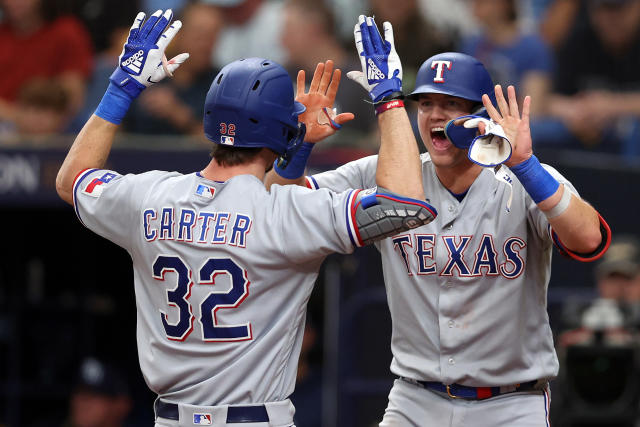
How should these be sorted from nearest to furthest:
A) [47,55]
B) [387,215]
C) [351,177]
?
[387,215]
[351,177]
[47,55]

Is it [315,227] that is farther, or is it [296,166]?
[296,166]

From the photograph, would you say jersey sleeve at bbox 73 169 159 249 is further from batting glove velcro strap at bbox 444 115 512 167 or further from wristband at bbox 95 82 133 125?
batting glove velcro strap at bbox 444 115 512 167

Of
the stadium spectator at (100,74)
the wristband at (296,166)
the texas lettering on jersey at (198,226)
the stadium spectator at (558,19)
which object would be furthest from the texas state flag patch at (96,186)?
the stadium spectator at (558,19)

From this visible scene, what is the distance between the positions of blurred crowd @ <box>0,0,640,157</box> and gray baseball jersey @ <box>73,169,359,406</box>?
427cm

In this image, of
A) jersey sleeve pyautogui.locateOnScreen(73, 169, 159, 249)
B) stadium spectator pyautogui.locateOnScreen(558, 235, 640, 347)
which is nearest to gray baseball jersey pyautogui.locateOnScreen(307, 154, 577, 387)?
jersey sleeve pyautogui.locateOnScreen(73, 169, 159, 249)

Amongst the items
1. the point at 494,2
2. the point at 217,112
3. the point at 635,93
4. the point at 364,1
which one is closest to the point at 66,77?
the point at 364,1

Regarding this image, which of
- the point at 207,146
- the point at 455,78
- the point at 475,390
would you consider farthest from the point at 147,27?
the point at 207,146

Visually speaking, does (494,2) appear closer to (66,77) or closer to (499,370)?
(66,77)

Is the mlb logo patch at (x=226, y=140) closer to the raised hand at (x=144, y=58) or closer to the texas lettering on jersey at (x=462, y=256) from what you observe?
the raised hand at (x=144, y=58)

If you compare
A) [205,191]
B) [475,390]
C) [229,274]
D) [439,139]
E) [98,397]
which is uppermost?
[439,139]

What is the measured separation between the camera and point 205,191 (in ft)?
9.87

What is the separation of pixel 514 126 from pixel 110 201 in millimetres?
1292

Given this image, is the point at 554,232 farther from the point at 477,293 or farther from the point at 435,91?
the point at 435,91

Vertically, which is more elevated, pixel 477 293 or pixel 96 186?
pixel 96 186
